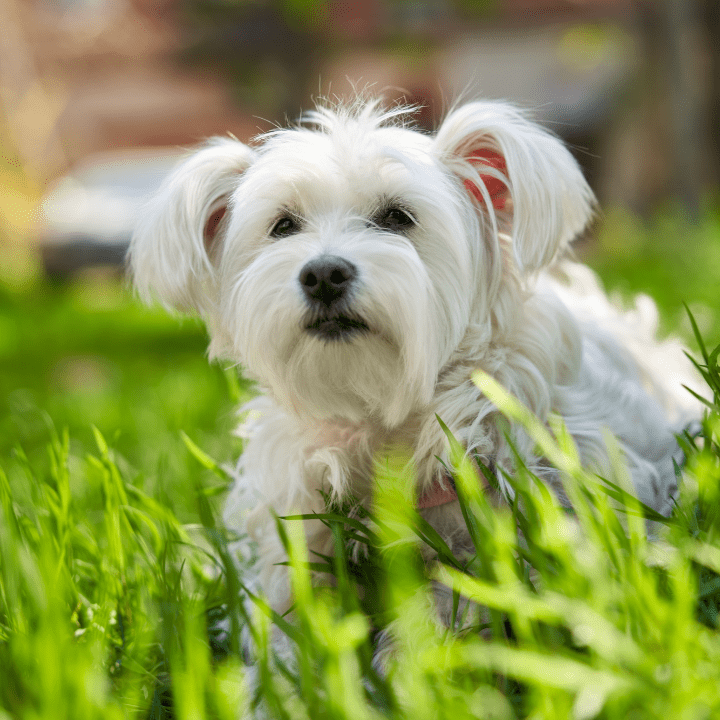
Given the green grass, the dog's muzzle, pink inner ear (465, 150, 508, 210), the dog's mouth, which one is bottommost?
the green grass

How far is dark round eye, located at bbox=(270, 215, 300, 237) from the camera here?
2119mm

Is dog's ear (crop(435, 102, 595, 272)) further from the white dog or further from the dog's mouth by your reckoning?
the dog's mouth

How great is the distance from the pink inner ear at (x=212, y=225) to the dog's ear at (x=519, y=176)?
0.71 metres

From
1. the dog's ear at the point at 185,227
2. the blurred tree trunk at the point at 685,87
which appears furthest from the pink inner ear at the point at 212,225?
the blurred tree trunk at the point at 685,87

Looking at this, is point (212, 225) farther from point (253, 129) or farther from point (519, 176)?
point (253, 129)

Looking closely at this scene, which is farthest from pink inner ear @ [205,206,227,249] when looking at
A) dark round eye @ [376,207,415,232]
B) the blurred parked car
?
the blurred parked car

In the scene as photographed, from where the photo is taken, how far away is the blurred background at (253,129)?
5816 millimetres

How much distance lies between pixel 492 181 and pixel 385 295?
2.00ft

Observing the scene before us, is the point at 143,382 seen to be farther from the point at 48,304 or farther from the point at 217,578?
the point at 48,304

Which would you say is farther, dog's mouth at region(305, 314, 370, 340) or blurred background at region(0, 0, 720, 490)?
blurred background at region(0, 0, 720, 490)

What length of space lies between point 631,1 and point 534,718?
37.3 ft

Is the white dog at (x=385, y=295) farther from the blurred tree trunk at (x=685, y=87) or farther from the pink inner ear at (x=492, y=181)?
the blurred tree trunk at (x=685, y=87)

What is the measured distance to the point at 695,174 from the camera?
32.5ft

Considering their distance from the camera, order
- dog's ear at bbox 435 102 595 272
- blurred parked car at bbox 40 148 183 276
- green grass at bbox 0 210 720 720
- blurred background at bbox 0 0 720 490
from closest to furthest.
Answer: green grass at bbox 0 210 720 720, dog's ear at bbox 435 102 595 272, blurred background at bbox 0 0 720 490, blurred parked car at bbox 40 148 183 276
